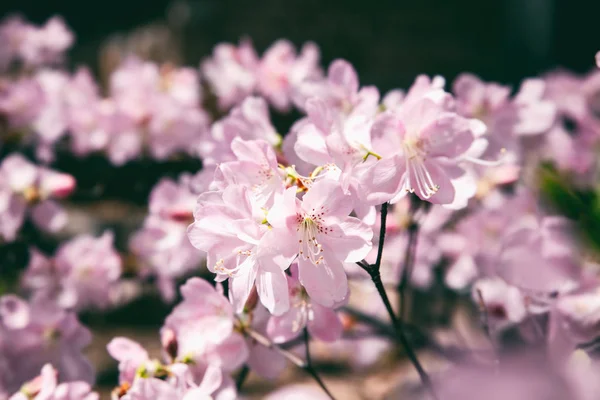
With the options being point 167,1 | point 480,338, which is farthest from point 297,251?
point 167,1

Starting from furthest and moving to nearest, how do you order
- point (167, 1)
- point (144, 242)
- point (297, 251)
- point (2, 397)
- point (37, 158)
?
point (167, 1)
point (37, 158)
point (144, 242)
point (2, 397)
point (297, 251)

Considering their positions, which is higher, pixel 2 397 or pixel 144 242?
pixel 144 242

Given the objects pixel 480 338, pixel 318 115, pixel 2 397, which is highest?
pixel 318 115

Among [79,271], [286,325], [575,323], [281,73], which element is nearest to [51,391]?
[286,325]

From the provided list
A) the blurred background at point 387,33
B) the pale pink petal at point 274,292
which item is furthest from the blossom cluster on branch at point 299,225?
the blurred background at point 387,33

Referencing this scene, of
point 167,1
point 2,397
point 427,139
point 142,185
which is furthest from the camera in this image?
point 167,1

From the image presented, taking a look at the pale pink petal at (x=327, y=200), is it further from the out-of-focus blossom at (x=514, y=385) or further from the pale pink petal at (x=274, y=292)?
the out-of-focus blossom at (x=514, y=385)

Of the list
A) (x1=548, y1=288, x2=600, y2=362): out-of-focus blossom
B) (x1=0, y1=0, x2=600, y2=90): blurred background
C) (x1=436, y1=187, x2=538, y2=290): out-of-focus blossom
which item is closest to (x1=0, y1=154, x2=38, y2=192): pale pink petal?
(x1=436, y1=187, x2=538, y2=290): out-of-focus blossom

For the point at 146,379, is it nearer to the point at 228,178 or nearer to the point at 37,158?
the point at 228,178
